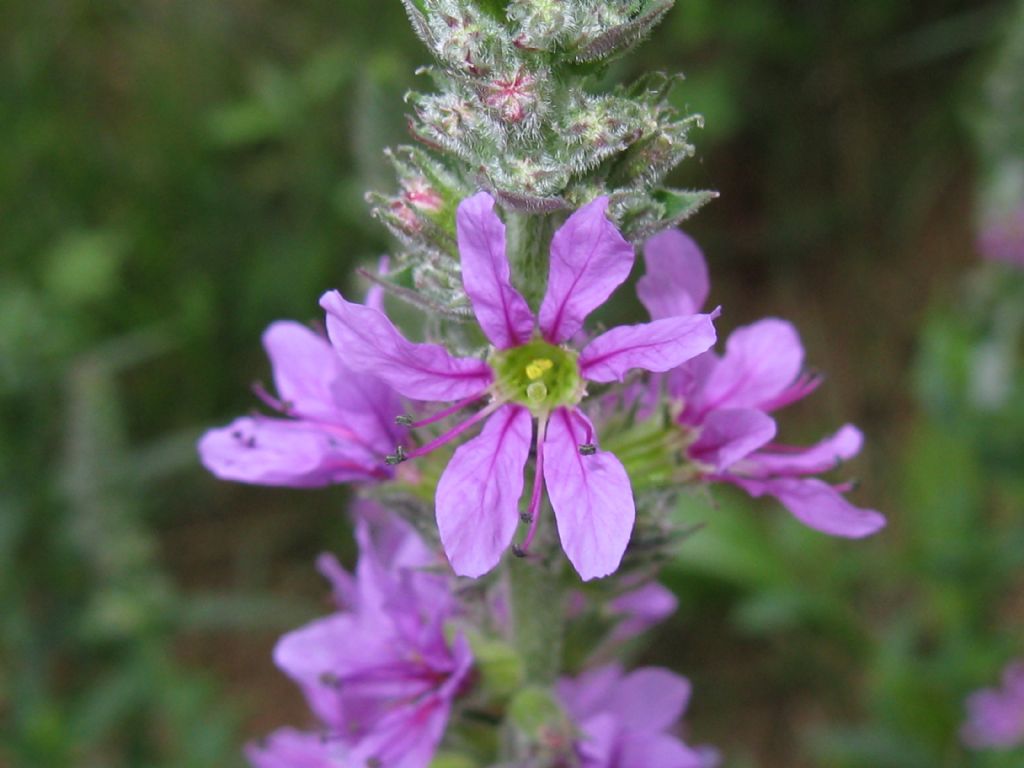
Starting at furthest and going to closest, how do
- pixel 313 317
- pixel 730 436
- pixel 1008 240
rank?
pixel 1008 240 < pixel 313 317 < pixel 730 436

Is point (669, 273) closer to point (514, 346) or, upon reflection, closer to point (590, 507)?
point (514, 346)

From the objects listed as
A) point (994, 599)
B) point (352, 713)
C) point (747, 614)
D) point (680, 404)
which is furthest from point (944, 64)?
point (352, 713)

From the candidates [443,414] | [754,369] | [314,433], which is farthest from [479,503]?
[754,369]

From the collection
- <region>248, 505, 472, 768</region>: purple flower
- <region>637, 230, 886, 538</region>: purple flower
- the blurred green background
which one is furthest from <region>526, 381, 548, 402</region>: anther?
the blurred green background

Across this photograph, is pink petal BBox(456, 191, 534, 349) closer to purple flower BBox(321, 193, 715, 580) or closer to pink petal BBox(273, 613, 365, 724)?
purple flower BBox(321, 193, 715, 580)

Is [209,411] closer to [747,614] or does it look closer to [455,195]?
[747,614]

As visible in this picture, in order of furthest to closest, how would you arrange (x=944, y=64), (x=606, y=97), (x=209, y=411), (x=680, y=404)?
(x=944, y=64) → (x=209, y=411) → (x=680, y=404) → (x=606, y=97)

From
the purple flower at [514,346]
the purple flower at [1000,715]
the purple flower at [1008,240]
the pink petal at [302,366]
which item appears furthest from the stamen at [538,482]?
the purple flower at [1008,240]

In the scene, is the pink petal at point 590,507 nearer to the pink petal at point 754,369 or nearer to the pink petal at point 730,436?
the pink petal at point 730,436
